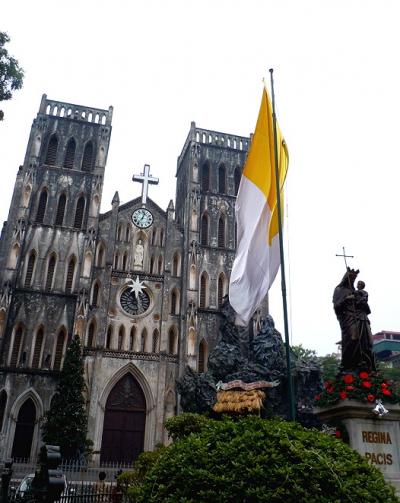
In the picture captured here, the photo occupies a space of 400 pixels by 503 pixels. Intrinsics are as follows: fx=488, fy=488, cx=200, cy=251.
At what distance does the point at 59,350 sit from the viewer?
2892 centimetres

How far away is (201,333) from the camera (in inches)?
1228

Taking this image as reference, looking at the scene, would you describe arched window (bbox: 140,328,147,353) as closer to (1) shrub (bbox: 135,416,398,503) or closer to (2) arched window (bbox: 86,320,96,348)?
(2) arched window (bbox: 86,320,96,348)

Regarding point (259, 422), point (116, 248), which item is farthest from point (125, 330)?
point (259, 422)

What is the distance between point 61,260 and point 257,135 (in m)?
23.2

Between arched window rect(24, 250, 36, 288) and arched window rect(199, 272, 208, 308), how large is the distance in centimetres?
1082

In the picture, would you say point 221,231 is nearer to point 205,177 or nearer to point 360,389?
point 205,177

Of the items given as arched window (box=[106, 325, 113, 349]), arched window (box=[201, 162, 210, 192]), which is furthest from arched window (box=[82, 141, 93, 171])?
arched window (box=[106, 325, 113, 349])

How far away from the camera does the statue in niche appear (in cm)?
3253

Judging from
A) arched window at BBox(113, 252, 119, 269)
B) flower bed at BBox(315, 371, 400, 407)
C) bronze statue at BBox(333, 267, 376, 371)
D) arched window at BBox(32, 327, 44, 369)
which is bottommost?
flower bed at BBox(315, 371, 400, 407)

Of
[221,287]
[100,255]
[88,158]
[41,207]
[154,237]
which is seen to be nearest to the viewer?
[100,255]

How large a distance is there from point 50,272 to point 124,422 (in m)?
10.2

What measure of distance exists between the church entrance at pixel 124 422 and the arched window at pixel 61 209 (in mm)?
11116

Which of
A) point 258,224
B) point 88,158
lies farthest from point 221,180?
point 258,224

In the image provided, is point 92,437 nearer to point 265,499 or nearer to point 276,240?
point 276,240
